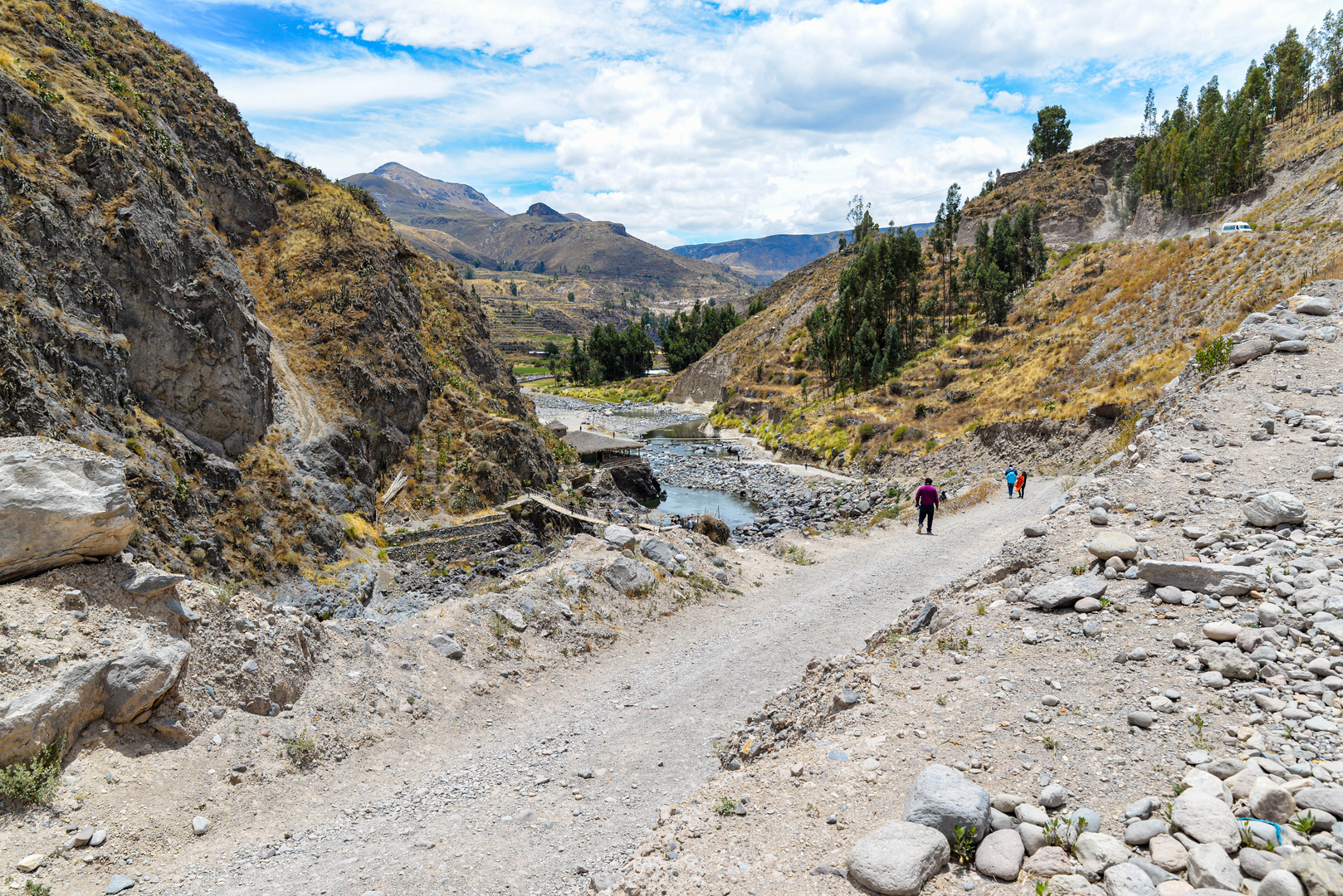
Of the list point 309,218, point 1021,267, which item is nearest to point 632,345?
point 1021,267

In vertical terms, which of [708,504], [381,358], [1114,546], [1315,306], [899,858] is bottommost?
[708,504]

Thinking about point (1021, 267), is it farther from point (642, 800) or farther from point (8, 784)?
point (8, 784)

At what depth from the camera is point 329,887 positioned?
6.44 metres

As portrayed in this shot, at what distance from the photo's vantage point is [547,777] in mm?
8430

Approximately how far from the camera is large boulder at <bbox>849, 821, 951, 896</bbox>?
181 inches

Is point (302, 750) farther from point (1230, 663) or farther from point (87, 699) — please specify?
point (1230, 663)

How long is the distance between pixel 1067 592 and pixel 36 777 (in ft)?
37.3

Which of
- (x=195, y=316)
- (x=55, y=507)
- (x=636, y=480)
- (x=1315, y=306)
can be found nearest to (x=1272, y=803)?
(x=55, y=507)

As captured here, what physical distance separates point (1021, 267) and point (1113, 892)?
6678 cm

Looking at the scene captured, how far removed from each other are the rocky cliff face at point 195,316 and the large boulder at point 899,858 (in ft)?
52.4

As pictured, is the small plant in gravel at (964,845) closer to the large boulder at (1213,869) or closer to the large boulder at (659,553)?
the large boulder at (1213,869)

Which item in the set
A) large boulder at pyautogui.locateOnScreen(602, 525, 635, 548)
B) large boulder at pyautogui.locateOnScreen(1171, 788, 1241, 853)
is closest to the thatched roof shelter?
large boulder at pyautogui.locateOnScreen(602, 525, 635, 548)

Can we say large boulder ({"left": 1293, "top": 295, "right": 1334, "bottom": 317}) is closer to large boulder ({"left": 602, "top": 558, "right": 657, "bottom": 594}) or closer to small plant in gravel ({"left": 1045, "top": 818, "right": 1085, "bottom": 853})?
large boulder ({"left": 602, "top": 558, "right": 657, "bottom": 594})

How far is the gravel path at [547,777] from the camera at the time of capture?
Answer: 6664 millimetres
